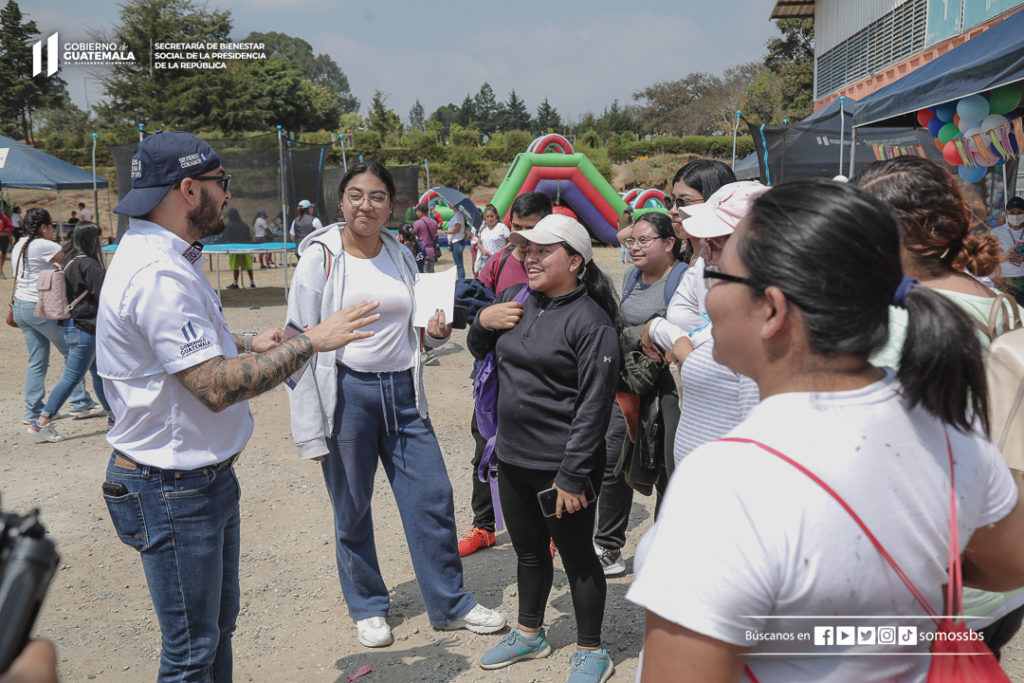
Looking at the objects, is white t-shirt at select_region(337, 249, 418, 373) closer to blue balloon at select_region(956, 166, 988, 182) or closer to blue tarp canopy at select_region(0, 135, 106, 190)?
blue balloon at select_region(956, 166, 988, 182)

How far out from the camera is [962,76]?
600 centimetres

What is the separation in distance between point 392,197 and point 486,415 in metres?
1.07

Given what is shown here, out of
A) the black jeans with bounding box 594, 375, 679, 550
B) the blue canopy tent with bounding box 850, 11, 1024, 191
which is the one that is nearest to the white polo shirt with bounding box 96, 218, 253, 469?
the black jeans with bounding box 594, 375, 679, 550

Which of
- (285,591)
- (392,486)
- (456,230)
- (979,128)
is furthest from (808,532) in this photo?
(456,230)

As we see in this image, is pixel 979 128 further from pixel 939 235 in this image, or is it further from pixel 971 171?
pixel 939 235

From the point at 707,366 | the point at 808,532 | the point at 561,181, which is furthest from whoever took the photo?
the point at 561,181

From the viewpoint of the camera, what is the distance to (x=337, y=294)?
3260 millimetres

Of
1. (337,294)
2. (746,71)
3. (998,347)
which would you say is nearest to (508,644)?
(337,294)

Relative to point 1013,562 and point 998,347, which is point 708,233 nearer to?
point 998,347

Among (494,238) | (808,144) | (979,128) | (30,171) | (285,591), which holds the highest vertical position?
(30,171)

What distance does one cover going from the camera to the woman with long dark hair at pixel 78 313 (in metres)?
6.51

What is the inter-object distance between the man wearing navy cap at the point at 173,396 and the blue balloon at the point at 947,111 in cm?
674

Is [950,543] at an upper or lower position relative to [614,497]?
upper

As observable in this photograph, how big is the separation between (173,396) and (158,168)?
701mm
